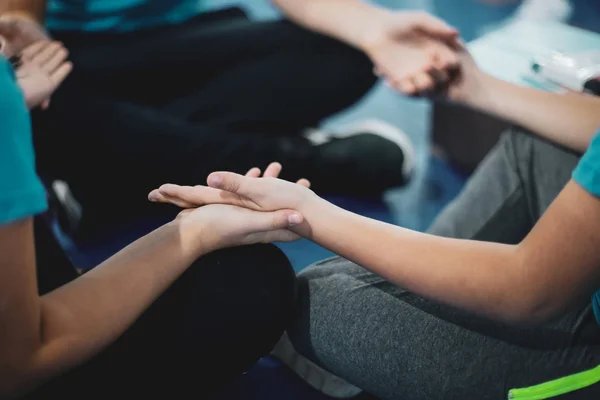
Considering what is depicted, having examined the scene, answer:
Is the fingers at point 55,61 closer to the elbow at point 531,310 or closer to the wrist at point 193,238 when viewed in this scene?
the wrist at point 193,238

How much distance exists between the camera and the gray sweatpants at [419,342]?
24.9 inches

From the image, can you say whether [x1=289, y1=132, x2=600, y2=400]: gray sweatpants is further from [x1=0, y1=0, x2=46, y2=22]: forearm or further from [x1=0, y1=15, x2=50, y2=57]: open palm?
[x1=0, y1=0, x2=46, y2=22]: forearm

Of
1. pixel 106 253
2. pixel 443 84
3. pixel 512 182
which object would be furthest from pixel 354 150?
pixel 106 253

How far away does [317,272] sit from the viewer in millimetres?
A: 783

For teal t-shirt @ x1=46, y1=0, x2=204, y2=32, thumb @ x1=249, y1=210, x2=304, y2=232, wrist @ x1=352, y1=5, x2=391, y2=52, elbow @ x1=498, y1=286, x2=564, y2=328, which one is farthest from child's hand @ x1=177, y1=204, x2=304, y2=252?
teal t-shirt @ x1=46, y1=0, x2=204, y2=32

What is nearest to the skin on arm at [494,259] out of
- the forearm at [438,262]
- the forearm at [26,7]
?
the forearm at [438,262]

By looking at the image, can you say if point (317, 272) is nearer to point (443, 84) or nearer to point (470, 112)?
point (443, 84)

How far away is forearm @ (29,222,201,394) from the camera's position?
0.55 m

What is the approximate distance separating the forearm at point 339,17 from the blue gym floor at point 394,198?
0.31 meters

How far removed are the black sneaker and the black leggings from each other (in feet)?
1.58

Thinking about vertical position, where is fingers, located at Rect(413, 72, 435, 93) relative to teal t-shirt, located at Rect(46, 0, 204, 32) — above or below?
below

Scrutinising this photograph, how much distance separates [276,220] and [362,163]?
0.54 m

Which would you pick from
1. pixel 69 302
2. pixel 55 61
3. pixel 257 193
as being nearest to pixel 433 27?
pixel 257 193

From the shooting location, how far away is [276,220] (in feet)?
2.20
